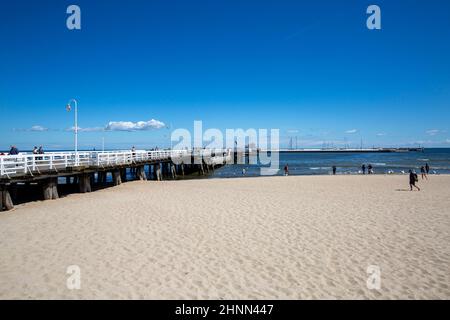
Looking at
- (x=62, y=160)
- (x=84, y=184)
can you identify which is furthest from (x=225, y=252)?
(x=62, y=160)

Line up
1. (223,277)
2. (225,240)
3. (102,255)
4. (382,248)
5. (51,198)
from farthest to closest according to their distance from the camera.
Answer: (51,198), (225,240), (382,248), (102,255), (223,277)

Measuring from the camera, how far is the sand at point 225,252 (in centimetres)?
541

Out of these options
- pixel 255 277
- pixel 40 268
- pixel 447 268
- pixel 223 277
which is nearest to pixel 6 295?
pixel 40 268

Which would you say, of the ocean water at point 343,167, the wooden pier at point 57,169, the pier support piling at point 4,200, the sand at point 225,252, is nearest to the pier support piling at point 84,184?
the wooden pier at point 57,169

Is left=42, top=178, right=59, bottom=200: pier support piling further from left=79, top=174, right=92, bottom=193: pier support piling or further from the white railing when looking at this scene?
left=79, top=174, right=92, bottom=193: pier support piling

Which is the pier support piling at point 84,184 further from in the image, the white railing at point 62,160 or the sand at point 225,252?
the sand at point 225,252

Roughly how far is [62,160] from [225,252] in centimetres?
1396

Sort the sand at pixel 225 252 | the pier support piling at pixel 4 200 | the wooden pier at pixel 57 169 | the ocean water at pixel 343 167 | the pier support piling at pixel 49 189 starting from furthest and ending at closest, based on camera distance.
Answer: the ocean water at pixel 343 167
the pier support piling at pixel 49 189
the wooden pier at pixel 57 169
the pier support piling at pixel 4 200
the sand at pixel 225 252

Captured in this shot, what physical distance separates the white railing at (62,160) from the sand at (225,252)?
6.62 feet

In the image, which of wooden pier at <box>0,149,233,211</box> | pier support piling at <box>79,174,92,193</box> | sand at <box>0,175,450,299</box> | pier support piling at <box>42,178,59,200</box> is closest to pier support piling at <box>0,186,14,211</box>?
wooden pier at <box>0,149,233,211</box>

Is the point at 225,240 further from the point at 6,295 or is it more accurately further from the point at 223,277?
the point at 6,295

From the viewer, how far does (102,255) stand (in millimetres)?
7055

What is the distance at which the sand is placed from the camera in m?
5.41
